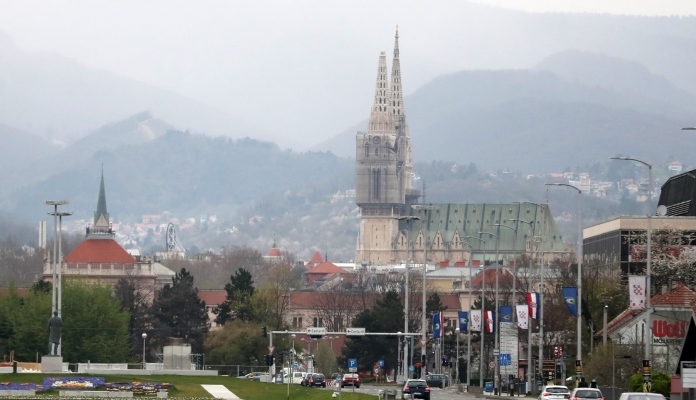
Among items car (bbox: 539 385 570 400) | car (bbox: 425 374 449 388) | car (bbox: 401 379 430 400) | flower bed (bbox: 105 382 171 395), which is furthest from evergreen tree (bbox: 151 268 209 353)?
car (bbox: 539 385 570 400)

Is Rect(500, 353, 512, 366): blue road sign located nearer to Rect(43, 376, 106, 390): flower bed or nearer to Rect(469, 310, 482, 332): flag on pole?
Rect(469, 310, 482, 332): flag on pole

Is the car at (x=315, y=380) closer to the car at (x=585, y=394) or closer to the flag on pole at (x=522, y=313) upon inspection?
the flag on pole at (x=522, y=313)

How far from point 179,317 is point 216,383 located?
252ft

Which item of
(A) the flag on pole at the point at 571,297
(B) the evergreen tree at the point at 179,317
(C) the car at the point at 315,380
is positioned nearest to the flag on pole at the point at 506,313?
(C) the car at the point at 315,380

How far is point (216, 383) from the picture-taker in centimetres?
9100

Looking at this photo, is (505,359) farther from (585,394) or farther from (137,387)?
(585,394)

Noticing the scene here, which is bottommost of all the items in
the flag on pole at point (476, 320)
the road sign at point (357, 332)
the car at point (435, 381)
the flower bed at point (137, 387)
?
the car at point (435, 381)

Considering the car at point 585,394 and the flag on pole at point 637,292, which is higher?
the flag on pole at point 637,292

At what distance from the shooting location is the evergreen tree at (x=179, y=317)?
164500mm

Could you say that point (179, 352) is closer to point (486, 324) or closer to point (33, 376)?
point (486, 324)

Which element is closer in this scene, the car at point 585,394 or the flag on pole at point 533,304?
the car at point 585,394

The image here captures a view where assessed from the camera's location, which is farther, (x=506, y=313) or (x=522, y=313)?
(x=506, y=313)

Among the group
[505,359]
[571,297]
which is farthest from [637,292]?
[505,359]

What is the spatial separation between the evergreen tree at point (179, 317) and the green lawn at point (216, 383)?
219ft
